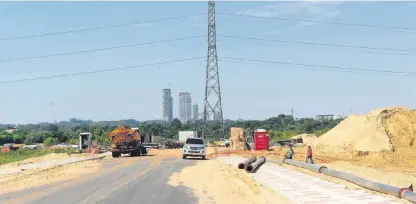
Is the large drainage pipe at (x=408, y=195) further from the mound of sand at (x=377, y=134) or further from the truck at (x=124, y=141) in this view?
the truck at (x=124, y=141)

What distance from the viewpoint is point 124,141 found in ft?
170

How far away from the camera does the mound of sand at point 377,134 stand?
51.2 meters

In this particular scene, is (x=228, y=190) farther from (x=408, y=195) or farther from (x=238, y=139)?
(x=238, y=139)

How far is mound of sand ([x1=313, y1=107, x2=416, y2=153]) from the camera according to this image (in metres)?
51.2

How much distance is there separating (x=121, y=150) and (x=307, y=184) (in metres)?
34.5

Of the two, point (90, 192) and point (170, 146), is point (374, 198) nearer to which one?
point (90, 192)

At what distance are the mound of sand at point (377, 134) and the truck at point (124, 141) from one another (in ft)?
67.5

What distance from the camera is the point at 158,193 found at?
57.0 feet

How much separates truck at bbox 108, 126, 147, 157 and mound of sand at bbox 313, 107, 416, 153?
20.6 m

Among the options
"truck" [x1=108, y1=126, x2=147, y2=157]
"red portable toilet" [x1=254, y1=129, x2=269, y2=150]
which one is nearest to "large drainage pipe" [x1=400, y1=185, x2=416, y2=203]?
"truck" [x1=108, y1=126, x2=147, y2=157]

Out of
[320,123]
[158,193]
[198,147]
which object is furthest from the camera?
[320,123]

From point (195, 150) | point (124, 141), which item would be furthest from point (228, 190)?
point (124, 141)

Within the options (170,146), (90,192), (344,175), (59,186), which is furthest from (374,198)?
(170,146)

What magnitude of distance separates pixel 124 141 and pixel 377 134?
25.5m
